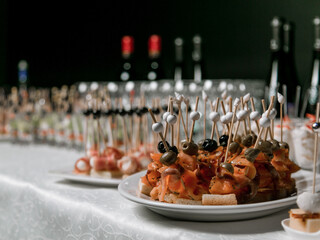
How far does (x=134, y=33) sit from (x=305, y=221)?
2.78 m

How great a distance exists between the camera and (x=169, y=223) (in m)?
0.80

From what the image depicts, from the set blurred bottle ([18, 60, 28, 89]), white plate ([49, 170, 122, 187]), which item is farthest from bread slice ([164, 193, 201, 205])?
blurred bottle ([18, 60, 28, 89])

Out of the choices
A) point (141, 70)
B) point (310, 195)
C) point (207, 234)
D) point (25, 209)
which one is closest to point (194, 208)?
point (207, 234)

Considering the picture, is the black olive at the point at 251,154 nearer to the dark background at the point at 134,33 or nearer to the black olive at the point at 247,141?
the black olive at the point at 247,141

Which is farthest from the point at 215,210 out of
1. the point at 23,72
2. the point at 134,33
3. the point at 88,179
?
the point at 23,72

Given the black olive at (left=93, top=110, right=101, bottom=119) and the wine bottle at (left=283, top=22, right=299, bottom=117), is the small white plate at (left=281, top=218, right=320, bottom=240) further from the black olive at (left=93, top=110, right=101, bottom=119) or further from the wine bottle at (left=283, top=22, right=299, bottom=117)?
the wine bottle at (left=283, top=22, right=299, bottom=117)

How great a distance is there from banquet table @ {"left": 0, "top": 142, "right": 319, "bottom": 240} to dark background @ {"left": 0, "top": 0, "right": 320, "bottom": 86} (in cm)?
141

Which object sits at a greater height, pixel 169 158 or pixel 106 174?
pixel 169 158

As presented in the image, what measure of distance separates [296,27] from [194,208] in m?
1.81

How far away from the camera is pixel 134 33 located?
10.7 ft

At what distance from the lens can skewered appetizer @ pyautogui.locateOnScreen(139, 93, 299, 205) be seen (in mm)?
782

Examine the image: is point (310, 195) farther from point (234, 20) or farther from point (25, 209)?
point (234, 20)

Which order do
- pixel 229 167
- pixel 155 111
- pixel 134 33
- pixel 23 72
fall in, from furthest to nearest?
1. pixel 23 72
2. pixel 134 33
3. pixel 155 111
4. pixel 229 167

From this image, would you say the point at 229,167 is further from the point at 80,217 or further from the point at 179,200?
the point at 80,217
